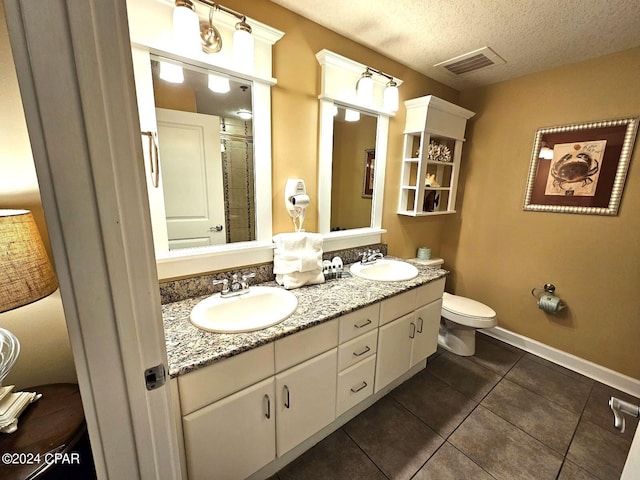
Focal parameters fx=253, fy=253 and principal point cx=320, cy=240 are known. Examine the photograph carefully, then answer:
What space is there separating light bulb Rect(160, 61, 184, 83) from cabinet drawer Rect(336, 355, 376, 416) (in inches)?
64.6

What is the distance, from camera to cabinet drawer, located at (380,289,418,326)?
145 cm

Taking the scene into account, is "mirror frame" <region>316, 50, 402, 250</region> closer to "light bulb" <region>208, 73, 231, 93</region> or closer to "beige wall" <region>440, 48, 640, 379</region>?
"light bulb" <region>208, 73, 231, 93</region>

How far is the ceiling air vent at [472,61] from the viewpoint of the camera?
5.76 feet

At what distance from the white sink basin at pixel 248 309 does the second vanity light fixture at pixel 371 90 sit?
136 centimetres

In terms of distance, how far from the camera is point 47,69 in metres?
0.38

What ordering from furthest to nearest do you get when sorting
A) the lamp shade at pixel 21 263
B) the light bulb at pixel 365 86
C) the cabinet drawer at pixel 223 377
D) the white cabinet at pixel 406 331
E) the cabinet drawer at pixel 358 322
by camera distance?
1. the light bulb at pixel 365 86
2. the white cabinet at pixel 406 331
3. the cabinet drawer at pixel 358 322
4. the cabinet drawer at pixel 223 377
5. the lamp shade at pixel 21 263

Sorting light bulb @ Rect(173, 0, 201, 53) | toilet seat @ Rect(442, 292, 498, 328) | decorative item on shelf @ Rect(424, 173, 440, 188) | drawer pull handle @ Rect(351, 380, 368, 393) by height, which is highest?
light bulb @ Rect(173, 0, 201, 53)

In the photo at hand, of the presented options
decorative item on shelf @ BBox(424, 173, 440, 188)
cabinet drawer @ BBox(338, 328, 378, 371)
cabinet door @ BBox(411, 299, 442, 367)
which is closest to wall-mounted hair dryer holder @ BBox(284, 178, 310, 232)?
cabinet drawer @ BBox(338, 328, 378, 371)

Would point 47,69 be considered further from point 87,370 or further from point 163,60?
point 163,60

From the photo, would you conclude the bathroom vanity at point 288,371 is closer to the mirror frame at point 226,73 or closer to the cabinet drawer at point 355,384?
the cabinet drawer at point 355,384

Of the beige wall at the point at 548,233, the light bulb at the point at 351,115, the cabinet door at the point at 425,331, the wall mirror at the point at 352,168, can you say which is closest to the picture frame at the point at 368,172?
the wall mirror at the point at 352,168

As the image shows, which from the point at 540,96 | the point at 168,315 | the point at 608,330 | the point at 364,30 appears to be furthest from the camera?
the point at 540,96

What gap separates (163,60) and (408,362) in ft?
7.10

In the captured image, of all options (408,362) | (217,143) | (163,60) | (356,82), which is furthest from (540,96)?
(163,60)
